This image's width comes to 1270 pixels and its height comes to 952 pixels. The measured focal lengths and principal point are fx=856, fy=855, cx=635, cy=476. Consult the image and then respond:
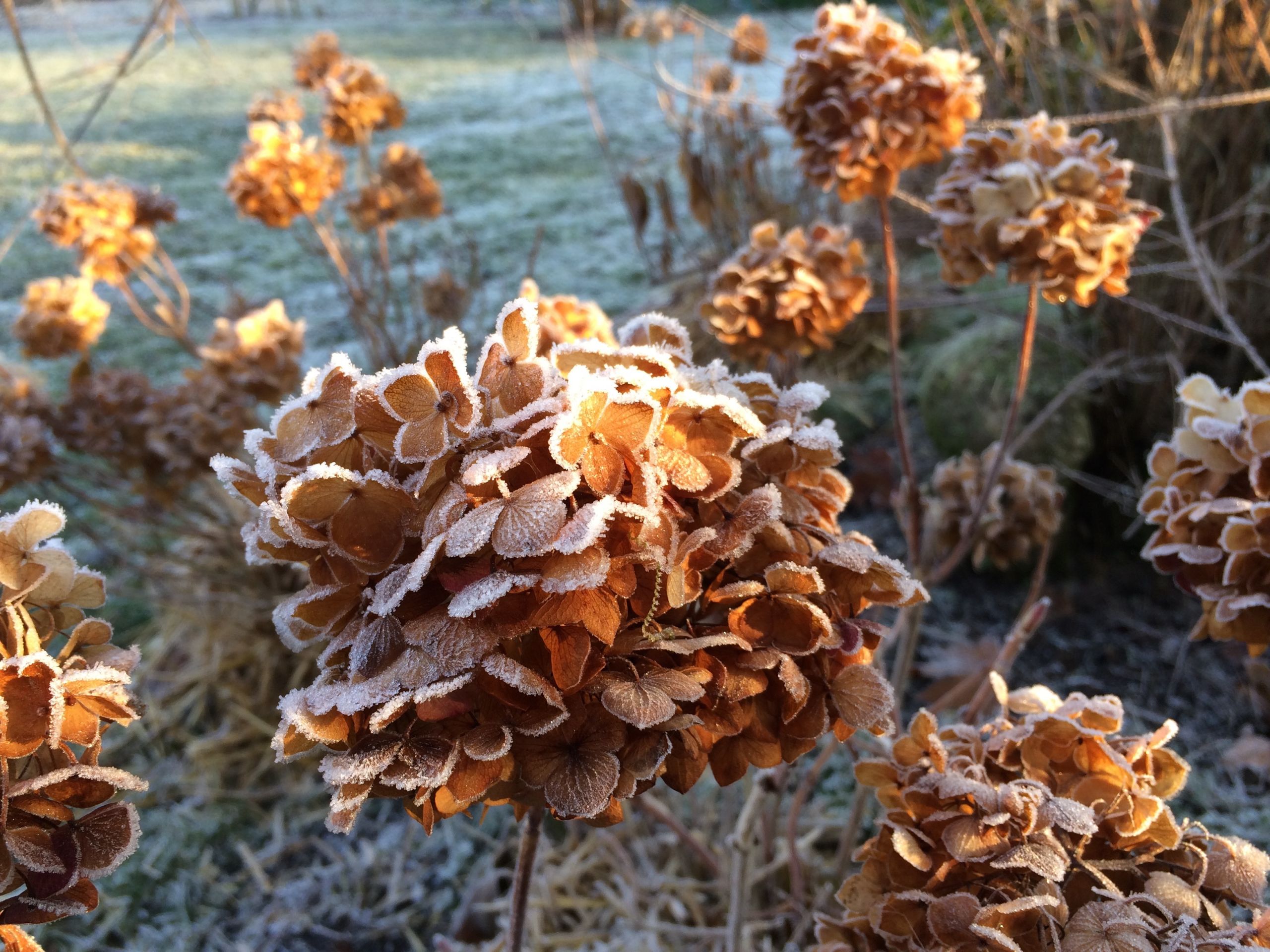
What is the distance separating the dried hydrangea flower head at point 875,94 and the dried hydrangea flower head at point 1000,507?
0.65 meters

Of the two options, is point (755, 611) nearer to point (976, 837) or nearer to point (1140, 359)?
point (976, 837)

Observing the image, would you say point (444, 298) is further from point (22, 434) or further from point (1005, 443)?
point (1005, 443)

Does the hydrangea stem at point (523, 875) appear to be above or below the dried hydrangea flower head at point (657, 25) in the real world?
below

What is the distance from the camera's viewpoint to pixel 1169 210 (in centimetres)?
242

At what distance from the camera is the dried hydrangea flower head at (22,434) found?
2.02 metres

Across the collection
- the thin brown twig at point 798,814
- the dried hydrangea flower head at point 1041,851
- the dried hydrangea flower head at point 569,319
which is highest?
the dried hydrangea flower head at point 569,319

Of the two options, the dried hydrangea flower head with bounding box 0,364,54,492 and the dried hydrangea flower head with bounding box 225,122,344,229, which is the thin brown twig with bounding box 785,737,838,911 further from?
the dried hydrangea flower head with bounding box 225,122,344,229

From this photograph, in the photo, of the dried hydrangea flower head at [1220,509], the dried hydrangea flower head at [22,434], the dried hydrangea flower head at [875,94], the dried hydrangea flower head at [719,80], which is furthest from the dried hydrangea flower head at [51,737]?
the dried hydrangea flower head at [719,80]

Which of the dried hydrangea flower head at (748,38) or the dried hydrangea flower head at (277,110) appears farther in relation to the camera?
the dried hydrangea flower head at (748,38)

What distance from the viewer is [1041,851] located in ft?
2.24

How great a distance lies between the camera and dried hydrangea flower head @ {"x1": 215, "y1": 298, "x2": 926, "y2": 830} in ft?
1.89

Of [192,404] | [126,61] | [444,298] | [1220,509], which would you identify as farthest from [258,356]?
[1220,509]

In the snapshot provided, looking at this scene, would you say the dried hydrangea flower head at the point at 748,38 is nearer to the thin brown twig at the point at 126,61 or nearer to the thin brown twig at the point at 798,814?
the thin brown twig at the point at 126,61

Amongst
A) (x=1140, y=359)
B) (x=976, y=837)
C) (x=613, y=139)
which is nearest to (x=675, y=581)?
(x=976, y=837)
